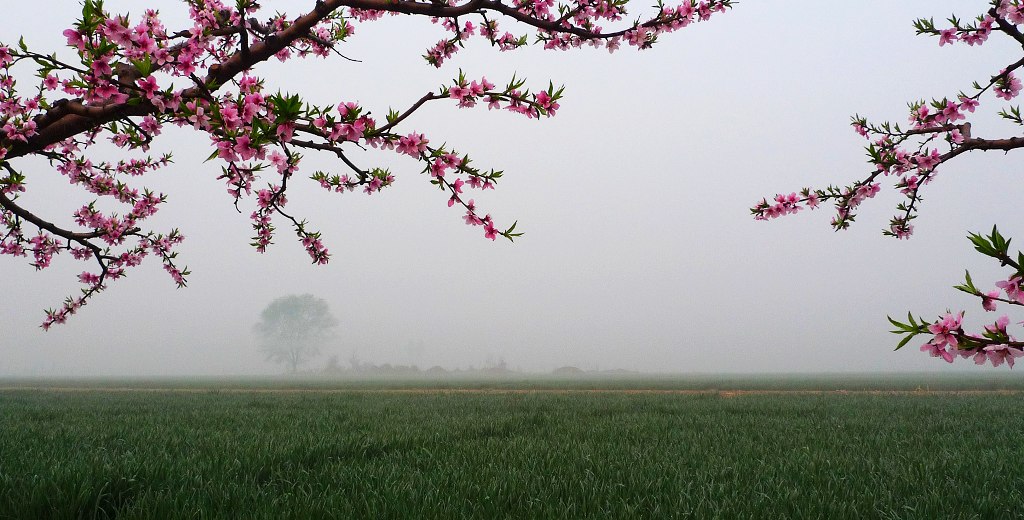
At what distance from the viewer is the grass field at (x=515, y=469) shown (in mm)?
3586

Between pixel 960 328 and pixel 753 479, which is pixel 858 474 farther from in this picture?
pixel 960 328

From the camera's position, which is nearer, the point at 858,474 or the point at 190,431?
the point at 858,474

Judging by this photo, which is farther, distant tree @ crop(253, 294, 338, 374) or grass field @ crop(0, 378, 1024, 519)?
distant tree @ crop(253, 294, 338, 374)

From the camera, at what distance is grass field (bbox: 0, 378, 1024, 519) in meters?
3.59

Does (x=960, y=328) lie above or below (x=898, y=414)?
above

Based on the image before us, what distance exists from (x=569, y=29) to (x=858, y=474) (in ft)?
17.2

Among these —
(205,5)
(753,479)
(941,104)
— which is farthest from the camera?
(941,104)

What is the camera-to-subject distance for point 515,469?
4500mm

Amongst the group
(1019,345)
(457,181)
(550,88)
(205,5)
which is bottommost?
(1019,345)

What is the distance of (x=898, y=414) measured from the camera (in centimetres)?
955

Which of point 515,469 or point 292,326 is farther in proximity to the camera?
point 292,326

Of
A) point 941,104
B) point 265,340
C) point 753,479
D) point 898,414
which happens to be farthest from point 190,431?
point 265,340

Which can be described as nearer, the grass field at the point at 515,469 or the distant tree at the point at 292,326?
the grass field at the point at 515,469

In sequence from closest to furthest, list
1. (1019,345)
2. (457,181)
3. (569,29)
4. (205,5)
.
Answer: (1019,345) → (457,181) → (569,29) → (205,5)
